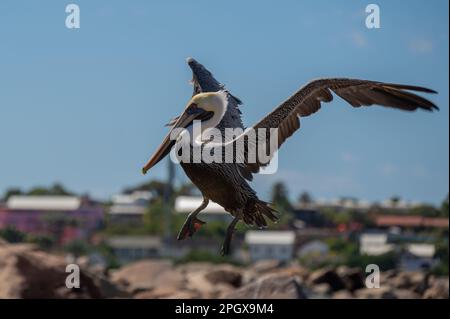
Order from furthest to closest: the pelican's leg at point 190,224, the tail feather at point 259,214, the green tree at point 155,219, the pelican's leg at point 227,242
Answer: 1. the green tree at point 155,219
2. the tail feather at point 259,214
3. the pelican's leg at point 190,224
4. the pelican's leg at point 227,242

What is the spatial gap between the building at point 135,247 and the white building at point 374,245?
15450 mm

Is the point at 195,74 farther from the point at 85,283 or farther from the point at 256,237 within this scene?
the point at 256,237

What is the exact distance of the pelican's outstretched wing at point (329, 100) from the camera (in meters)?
11.9

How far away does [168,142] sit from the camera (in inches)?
435

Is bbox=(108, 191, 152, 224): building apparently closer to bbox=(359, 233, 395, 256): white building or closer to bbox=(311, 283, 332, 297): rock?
bbox=(359, 233, 395, 256): white building

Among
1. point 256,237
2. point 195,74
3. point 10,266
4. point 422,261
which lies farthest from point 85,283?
point 256,237

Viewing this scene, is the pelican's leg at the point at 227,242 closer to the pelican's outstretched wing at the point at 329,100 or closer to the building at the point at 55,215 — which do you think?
the pelican's outstretched wing at the point at 329,100

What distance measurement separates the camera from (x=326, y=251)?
77.3m

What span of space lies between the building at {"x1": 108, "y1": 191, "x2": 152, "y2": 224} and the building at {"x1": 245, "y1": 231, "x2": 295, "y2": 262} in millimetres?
13695

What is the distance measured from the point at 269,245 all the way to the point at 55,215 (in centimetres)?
1742

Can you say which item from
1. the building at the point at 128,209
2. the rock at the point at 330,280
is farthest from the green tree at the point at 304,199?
the rock at the point at 330,280

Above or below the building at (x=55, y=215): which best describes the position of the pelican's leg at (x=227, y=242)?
above

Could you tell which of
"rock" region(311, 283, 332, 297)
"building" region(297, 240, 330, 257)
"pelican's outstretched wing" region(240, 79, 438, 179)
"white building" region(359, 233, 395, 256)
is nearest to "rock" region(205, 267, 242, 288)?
"rock" region(311, 283, 332, 297)

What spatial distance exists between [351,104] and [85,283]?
542 cm
